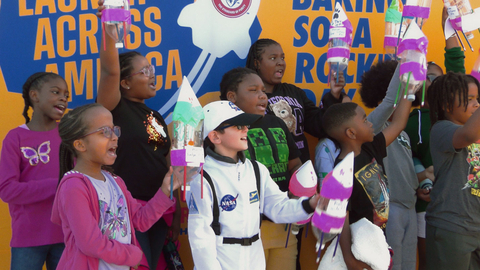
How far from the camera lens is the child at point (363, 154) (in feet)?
9.77

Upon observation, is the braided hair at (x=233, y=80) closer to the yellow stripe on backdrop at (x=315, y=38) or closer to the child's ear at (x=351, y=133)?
the yellow stripe on backdrop at (x=315, y=38)

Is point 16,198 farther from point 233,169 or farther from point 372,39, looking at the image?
point 372,39

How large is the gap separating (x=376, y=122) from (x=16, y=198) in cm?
231

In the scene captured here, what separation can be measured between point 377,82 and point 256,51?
1034mm

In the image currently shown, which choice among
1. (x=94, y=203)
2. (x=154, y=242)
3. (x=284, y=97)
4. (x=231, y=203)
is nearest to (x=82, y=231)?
(x=94, y=203)

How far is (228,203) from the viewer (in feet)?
7.90

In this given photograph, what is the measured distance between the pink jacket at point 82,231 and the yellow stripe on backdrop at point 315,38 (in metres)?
1.52

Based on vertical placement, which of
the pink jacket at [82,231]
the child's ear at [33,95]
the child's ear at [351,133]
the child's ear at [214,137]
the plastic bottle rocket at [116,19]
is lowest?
the pink jacket at [82,231]

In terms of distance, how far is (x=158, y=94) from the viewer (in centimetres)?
374

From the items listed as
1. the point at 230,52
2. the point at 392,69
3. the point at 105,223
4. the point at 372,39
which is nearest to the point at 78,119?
the point at 105,223

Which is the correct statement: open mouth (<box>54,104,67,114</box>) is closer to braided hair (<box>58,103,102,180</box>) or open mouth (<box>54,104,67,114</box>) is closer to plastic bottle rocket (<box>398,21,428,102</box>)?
braided hair (<box>58,103,102,180</box>)

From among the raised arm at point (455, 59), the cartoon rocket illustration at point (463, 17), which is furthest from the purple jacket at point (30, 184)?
the raised arm at point (455, 59)


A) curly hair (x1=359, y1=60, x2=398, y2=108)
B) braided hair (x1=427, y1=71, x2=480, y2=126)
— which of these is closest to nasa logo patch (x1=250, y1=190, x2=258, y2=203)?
braided hair (x1=427, y1=71, x2=480, y2=126)

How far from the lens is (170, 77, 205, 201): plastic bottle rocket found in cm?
220
